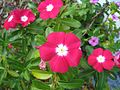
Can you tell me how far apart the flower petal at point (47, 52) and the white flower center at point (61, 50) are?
2 centimetres

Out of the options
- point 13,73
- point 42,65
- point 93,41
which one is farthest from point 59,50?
point 93,41

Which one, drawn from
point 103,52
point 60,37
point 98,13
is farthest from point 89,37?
point 60,37

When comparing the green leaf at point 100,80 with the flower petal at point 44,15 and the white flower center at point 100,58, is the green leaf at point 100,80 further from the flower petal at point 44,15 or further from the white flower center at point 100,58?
the flower petal at point 44,15

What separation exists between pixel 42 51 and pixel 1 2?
263 centimetres

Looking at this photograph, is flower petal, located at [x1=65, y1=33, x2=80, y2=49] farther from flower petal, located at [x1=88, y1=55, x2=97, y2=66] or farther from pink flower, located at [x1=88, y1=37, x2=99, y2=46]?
pink flower, located at [x1=88, y1=37, x2=99, y2=46]

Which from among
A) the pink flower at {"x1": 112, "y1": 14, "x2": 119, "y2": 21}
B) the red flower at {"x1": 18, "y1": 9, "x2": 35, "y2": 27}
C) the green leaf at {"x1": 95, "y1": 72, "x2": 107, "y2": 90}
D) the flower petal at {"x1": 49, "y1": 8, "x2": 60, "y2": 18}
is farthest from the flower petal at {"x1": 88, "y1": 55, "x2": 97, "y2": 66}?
the pink flower at {"x1": 112, "y1": 14, "x2": 119, "y2": 21}

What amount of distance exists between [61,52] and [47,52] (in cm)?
6

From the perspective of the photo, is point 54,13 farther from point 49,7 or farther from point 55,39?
point 55,39

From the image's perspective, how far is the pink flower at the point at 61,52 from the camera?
64.2 inches

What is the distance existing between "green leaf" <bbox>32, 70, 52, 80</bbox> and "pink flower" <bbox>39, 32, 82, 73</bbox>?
0.72ft

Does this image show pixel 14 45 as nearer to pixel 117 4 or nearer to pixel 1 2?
pixel 117 4

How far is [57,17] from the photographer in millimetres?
2131

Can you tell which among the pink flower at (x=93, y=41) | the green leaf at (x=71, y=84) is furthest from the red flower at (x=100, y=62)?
the pink flower at (x=93, y=41)

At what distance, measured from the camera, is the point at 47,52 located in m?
1.64
